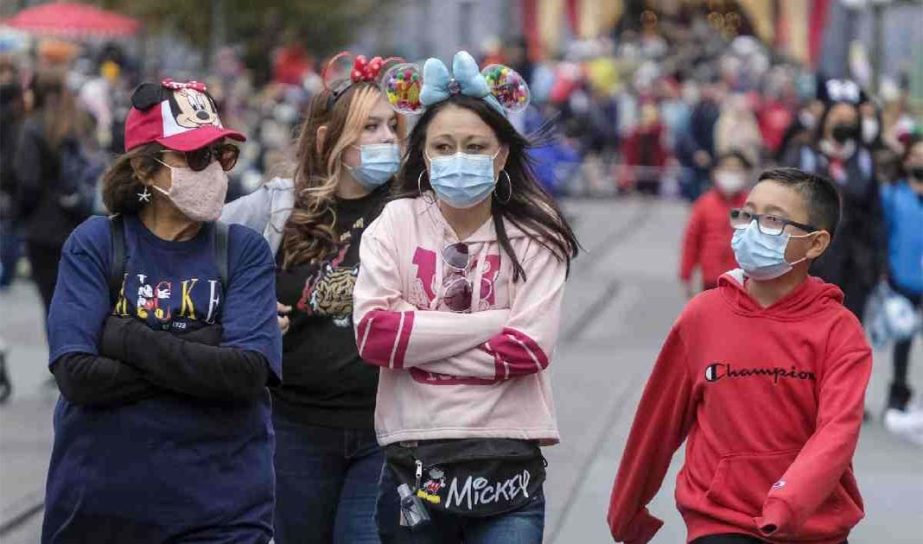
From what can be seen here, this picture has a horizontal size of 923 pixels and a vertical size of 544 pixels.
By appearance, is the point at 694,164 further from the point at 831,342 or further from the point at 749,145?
the point at 831,342

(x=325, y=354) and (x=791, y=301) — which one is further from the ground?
(x=791, y=301)

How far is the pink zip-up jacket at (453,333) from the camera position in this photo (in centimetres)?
448

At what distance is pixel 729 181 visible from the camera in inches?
426

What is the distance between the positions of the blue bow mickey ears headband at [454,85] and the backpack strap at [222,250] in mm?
594

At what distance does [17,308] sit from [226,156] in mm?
11119

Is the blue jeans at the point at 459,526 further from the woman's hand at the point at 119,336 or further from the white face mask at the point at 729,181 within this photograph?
the white face mask at the point at 729,181

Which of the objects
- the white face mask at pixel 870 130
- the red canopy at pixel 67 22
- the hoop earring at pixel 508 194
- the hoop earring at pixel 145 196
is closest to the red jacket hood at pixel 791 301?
the hoop earring at pixel 508 194

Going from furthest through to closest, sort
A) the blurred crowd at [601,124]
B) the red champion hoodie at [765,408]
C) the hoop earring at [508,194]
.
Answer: the blurred crowd at [601,124], the hoop earring at [508,194], the red champion hoodie at [765,408]

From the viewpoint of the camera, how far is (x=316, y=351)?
5246 mm

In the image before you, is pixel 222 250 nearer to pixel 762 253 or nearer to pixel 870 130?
pixel 762 253

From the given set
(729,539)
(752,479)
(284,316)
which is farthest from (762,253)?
(284,316)

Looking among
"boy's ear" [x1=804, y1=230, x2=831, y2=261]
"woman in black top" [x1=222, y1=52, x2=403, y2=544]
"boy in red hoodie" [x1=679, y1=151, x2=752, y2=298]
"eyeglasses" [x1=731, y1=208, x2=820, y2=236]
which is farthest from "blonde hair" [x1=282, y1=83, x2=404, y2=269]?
"boy in red hoodie" [x1=679, y1=151, x2=752, y2=298]

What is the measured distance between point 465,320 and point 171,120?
83 cm

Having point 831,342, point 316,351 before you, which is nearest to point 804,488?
point 831,342
